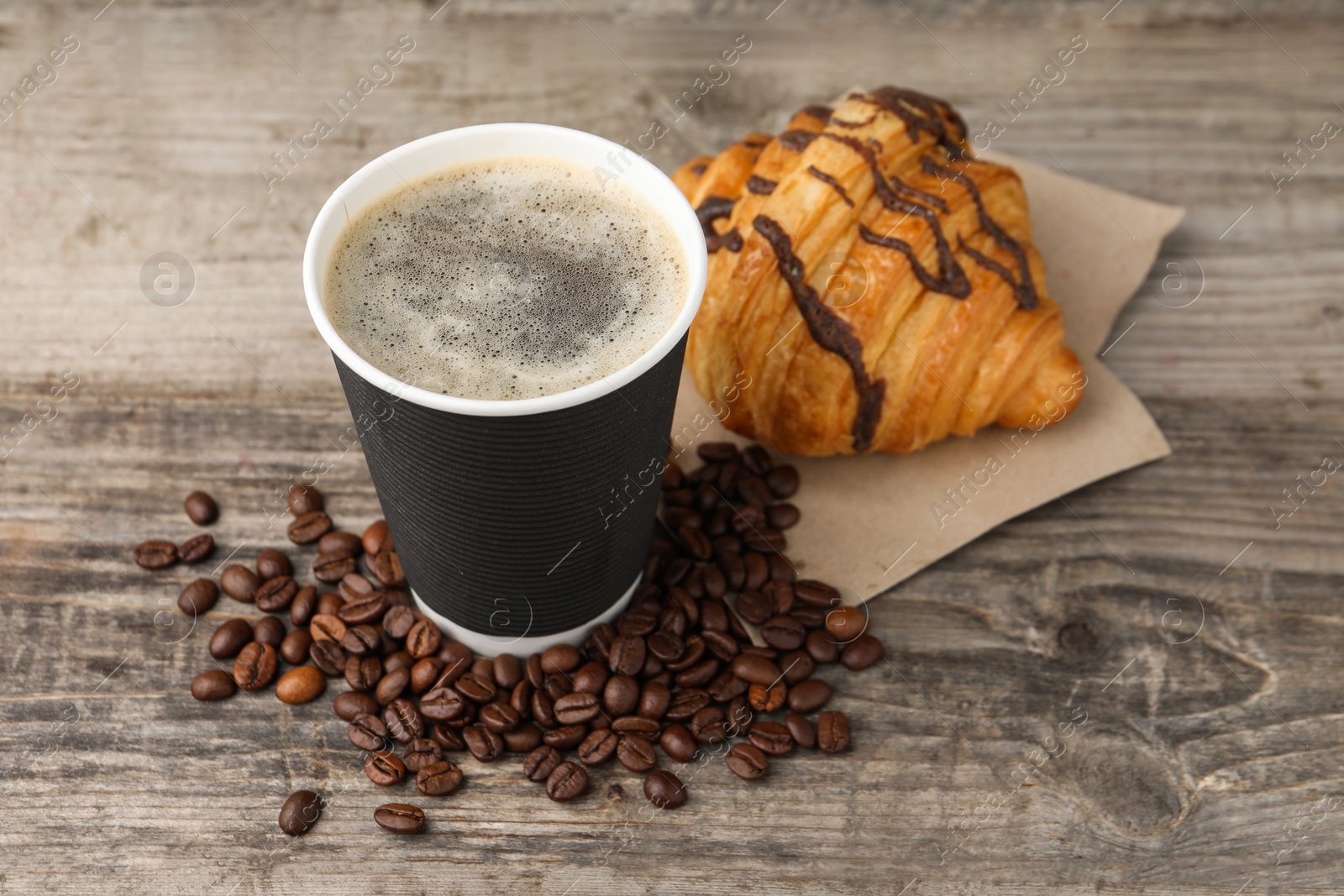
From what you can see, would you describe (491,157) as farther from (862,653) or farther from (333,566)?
(862,653)

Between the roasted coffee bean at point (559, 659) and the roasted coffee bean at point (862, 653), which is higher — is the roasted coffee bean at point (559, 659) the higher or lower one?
the lower one

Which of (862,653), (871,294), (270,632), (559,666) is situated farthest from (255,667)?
(871,294)

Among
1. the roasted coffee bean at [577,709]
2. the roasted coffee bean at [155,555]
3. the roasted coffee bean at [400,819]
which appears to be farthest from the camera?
the roasted coffee bean at [155,555]

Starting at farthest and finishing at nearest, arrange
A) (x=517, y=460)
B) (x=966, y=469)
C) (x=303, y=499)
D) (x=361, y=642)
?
(x=966, y=469) < (x=303, y=499) < (x=361, y=642) < (x=517, y=460)

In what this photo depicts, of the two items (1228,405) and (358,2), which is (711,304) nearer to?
(1228,405)

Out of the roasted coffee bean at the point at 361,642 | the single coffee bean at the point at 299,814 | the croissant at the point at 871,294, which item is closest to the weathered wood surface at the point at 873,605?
the single coffee bean at the point at 299,814

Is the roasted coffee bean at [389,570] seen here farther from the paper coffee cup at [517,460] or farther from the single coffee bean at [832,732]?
the single coffee bean at [832,732]
